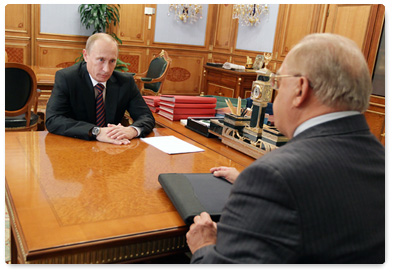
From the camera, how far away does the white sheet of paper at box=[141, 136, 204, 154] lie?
190 centimetres

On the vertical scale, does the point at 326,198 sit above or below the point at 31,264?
above

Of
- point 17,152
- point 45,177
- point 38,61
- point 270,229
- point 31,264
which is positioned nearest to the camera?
point 270,229

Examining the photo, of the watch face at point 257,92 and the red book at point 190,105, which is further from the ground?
the watch face at point 257,92

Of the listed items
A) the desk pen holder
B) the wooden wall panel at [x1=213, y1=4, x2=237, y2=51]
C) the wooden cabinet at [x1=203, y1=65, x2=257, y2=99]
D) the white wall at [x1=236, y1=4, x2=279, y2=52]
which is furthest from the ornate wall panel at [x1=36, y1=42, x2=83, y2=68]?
the desk pen holder

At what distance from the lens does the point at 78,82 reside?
2301mm

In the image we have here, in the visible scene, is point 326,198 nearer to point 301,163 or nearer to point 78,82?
point 301,163

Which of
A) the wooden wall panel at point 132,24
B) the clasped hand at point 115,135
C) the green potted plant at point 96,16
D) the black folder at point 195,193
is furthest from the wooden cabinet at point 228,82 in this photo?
the black folder at point 195,193

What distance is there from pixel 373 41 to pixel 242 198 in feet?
A: 15.0

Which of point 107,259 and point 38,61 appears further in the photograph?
point 38,61

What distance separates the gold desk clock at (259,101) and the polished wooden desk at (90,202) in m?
0.25

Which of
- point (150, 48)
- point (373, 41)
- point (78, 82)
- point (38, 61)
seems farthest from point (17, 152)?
point (150, 48)

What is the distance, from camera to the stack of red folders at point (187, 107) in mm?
2527

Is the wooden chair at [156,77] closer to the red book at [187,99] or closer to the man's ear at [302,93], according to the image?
the red book at [187,99]

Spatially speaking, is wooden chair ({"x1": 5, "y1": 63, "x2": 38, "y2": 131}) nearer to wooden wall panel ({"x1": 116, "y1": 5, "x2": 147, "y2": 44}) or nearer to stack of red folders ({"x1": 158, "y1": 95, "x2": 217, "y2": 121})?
stack of red folders ({"x1": 158, "y1": 95, "x2": 217, "y2": 121})
